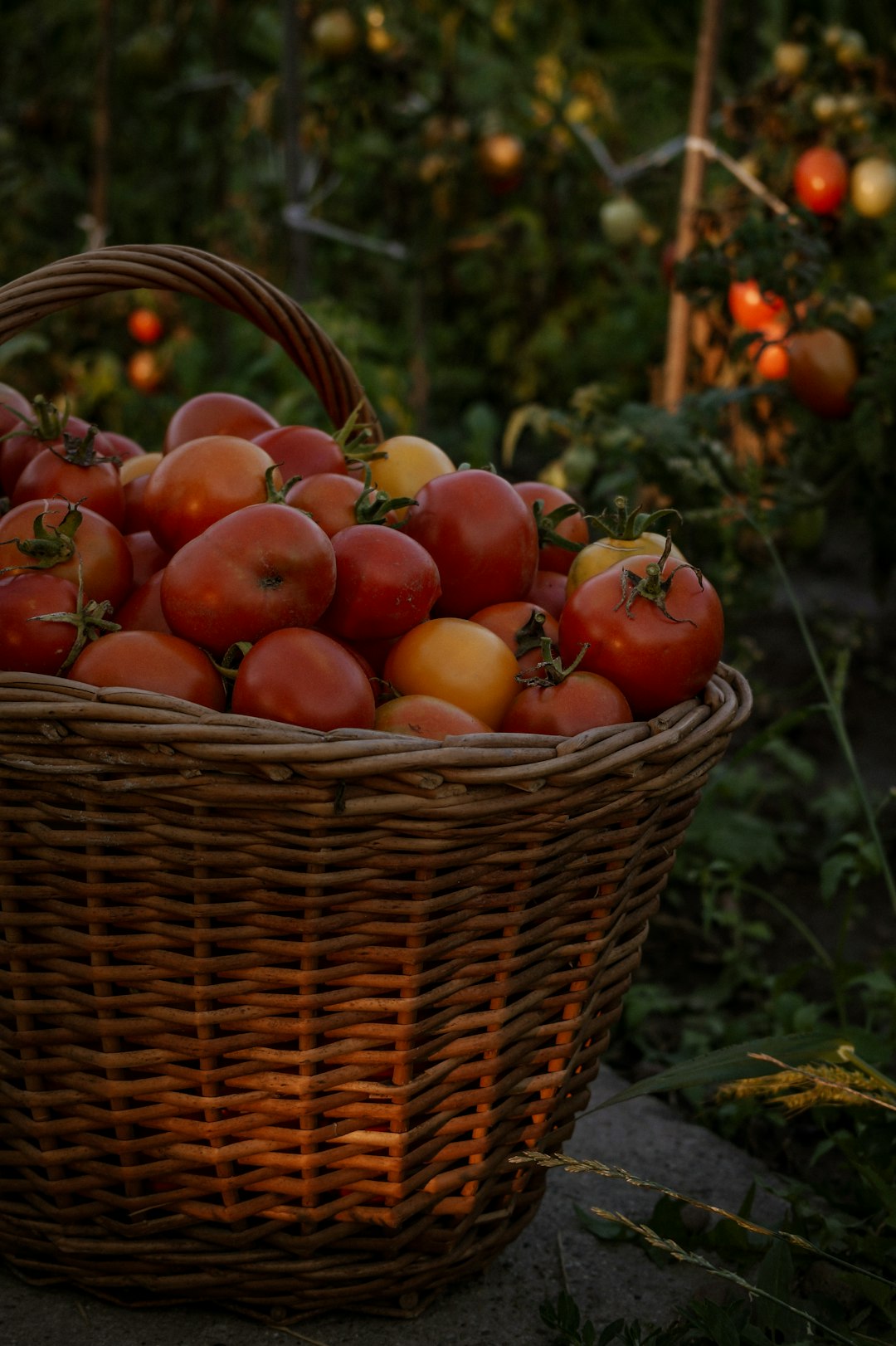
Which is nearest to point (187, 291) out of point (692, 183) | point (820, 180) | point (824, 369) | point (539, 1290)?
point (539, 1290)

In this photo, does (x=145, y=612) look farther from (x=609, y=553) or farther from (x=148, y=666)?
(x=609, y=553)

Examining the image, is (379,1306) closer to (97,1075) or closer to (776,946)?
(97,1075)

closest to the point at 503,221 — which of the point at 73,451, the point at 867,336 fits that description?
the point at 867,336

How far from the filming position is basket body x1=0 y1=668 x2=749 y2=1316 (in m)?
0.94

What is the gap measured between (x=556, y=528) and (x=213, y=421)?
17.0 inches

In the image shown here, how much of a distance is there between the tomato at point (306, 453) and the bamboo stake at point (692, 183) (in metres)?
1.49

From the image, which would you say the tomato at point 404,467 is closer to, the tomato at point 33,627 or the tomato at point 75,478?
the tomato at point 75,478

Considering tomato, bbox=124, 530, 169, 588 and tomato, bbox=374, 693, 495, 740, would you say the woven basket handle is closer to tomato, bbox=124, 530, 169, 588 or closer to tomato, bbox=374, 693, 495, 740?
tomato, bbox=124, 530, 169, 588

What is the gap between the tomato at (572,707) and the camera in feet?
3.60

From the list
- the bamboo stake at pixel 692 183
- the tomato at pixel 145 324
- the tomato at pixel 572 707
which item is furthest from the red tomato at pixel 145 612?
the tomato at pixel 145 324

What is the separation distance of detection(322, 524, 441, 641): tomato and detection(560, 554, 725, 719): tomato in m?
0.16

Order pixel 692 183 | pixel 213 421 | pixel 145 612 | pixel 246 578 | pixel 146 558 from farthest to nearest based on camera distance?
pixel 692 183, pixel 213 421, pixel 146 558, pixel 145 612, pixel 246 578

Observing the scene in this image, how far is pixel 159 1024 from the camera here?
39.6 inches

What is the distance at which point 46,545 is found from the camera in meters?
1.12
